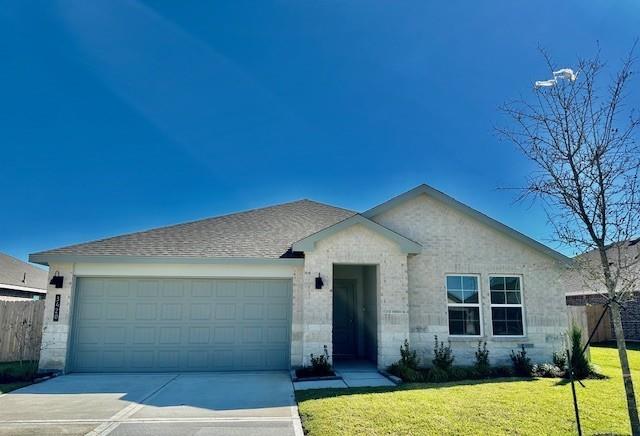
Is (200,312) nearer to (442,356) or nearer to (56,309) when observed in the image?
(56,309)

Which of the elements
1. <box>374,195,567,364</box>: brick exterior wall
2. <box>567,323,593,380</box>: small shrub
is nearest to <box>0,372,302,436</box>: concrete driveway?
<box>374,195,567,364</box>: brick exterior wall

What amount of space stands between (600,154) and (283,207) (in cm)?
1191

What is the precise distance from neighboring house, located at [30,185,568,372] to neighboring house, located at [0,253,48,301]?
10820mm

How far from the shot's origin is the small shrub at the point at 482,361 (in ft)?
34.9

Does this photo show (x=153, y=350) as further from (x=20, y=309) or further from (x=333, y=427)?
(x=333, y=427)

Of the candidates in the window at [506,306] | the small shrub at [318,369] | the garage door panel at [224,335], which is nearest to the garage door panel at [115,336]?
the garage door panel at [224,335]

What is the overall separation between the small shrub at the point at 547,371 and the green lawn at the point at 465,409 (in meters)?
1.26

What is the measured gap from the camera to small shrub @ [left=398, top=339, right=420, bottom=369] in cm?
1070

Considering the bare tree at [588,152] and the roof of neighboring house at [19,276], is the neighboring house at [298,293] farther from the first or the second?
the roof of neighboring house at [19,276]

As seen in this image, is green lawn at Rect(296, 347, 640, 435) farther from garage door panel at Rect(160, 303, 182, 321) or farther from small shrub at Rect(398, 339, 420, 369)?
garage door panel at Rect(160, 303, 182, 321)

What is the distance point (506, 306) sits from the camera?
12094 mm

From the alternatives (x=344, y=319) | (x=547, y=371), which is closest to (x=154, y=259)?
(x=344, y=319)

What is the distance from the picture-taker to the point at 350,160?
55.4ft

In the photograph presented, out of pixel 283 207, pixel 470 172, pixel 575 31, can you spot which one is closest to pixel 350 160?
pixel 283 207
